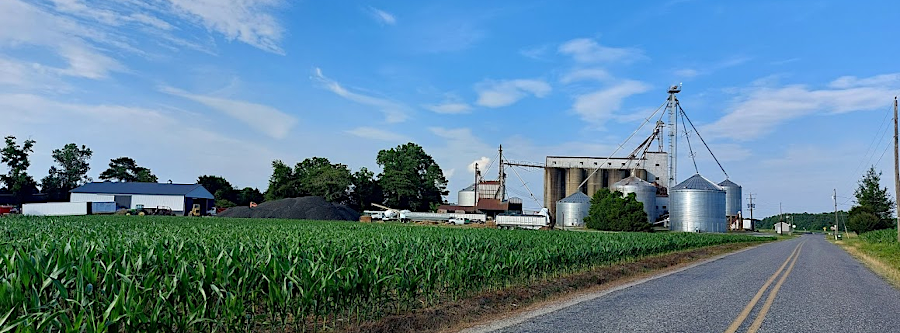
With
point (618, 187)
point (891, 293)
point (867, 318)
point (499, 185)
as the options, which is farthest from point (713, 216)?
point (867, 318)

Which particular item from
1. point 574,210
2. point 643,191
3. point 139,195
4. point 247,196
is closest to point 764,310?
point 574,210

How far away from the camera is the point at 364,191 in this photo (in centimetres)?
11506

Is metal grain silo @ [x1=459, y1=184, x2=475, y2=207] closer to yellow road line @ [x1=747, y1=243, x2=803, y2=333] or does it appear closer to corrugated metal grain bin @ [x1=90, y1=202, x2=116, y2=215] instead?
corrugated metal grain bin @ [x1=90, y1=202, x2=116, y2=215]

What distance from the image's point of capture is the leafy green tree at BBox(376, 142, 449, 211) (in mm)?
116438

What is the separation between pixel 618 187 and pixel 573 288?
79.7m

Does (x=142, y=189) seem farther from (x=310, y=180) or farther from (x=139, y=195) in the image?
(x=310, y=180)

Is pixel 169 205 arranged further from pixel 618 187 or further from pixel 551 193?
pixel 618 187

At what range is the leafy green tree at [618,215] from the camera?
7075 centimetres

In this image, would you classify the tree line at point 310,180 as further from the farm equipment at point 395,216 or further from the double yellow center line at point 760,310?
the double yellow center line at point 760,310

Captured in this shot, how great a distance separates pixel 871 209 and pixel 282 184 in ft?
340

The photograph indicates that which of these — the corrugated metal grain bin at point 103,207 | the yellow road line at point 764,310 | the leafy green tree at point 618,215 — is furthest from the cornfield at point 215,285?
the corrugated metal grain bin at point 103,207

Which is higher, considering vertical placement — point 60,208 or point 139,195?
point 139,195

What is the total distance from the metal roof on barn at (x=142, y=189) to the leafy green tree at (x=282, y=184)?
13.7 metres

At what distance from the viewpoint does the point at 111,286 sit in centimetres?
771
